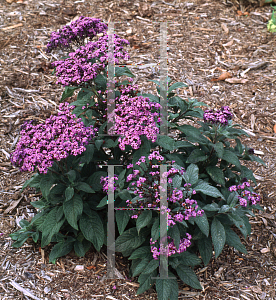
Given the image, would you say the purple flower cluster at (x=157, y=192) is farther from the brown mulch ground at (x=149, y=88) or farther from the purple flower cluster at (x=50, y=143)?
the brown mulch ground at (x=149, y=88)

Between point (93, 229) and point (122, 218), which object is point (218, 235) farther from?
point (93, 229)

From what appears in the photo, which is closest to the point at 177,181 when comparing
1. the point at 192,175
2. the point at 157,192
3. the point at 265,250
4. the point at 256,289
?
the point at 192,175

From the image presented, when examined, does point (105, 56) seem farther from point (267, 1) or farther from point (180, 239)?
point (267, 1)

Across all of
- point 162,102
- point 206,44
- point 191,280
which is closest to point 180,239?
point 191,280

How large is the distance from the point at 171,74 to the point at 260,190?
2495mm

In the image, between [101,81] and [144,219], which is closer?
[144,219]

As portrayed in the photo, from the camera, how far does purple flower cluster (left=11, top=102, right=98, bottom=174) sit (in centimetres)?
267

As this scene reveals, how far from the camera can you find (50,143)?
2711 millimetres

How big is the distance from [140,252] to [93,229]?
0.46 m

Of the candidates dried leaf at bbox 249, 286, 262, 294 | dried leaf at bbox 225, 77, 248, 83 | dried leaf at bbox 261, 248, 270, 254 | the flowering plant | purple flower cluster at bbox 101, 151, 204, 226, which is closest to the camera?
purple flower cluster at bbox 101, 151, 204, 226

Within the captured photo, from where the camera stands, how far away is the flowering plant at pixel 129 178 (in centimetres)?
277

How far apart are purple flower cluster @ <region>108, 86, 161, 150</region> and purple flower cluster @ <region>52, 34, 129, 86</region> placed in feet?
1.24

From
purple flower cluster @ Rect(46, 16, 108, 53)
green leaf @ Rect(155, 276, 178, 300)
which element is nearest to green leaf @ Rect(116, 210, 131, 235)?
green leaf @ Rect(155, 276, 178, 300)

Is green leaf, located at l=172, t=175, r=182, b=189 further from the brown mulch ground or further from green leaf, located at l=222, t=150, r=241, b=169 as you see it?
the brown mulch ground
